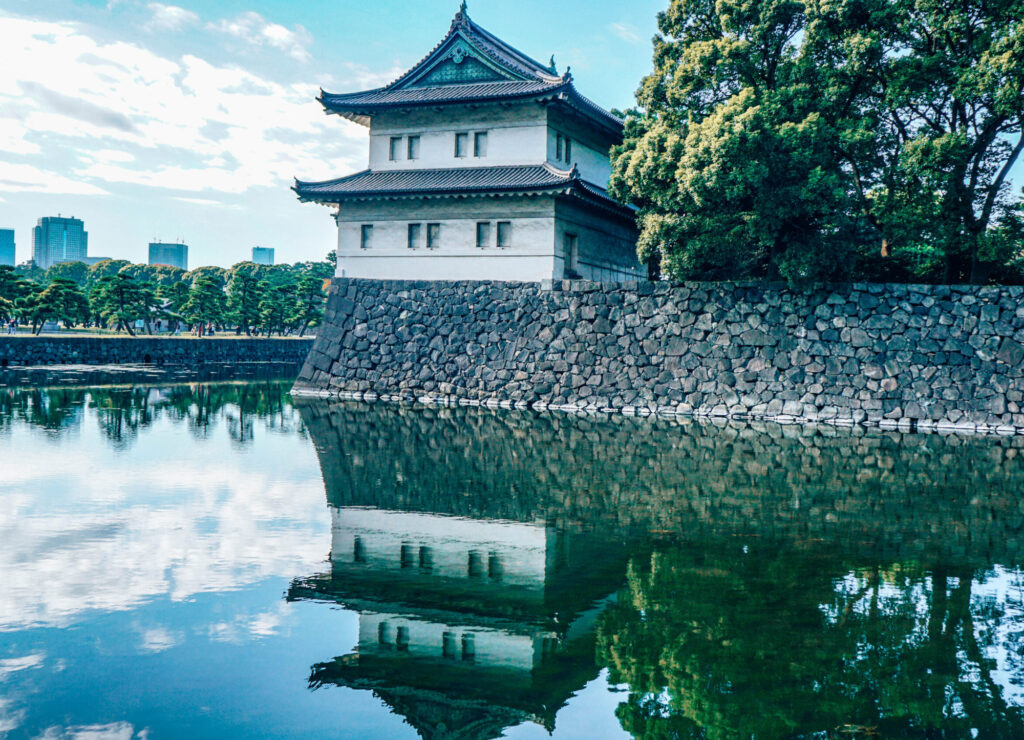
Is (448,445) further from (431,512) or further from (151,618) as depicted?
(151,618)

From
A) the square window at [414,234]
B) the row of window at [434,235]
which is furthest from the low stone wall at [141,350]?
the square window at [414,234]

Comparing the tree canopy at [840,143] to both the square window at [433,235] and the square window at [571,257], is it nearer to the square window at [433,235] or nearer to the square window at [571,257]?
the square window at [571,257]

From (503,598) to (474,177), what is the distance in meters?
20.9

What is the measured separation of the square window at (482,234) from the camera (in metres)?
25.8

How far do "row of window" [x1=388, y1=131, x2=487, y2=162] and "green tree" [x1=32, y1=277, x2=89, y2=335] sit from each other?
24225 millimetres

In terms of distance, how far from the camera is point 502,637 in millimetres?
5770

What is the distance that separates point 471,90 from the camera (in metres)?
26.4

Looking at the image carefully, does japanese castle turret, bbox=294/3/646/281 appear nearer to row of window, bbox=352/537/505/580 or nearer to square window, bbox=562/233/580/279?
square window, bbox=562/233/580/279

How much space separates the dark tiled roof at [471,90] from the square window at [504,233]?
3.90 meters

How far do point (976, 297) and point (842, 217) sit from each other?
4.00 meters

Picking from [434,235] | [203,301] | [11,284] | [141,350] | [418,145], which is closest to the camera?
[434,235]

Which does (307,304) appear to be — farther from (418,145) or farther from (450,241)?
(450,241)

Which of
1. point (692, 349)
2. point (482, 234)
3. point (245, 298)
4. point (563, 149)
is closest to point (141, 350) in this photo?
point (245, 298)

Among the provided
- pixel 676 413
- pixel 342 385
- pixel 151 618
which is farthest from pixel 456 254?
pixel 151 618
